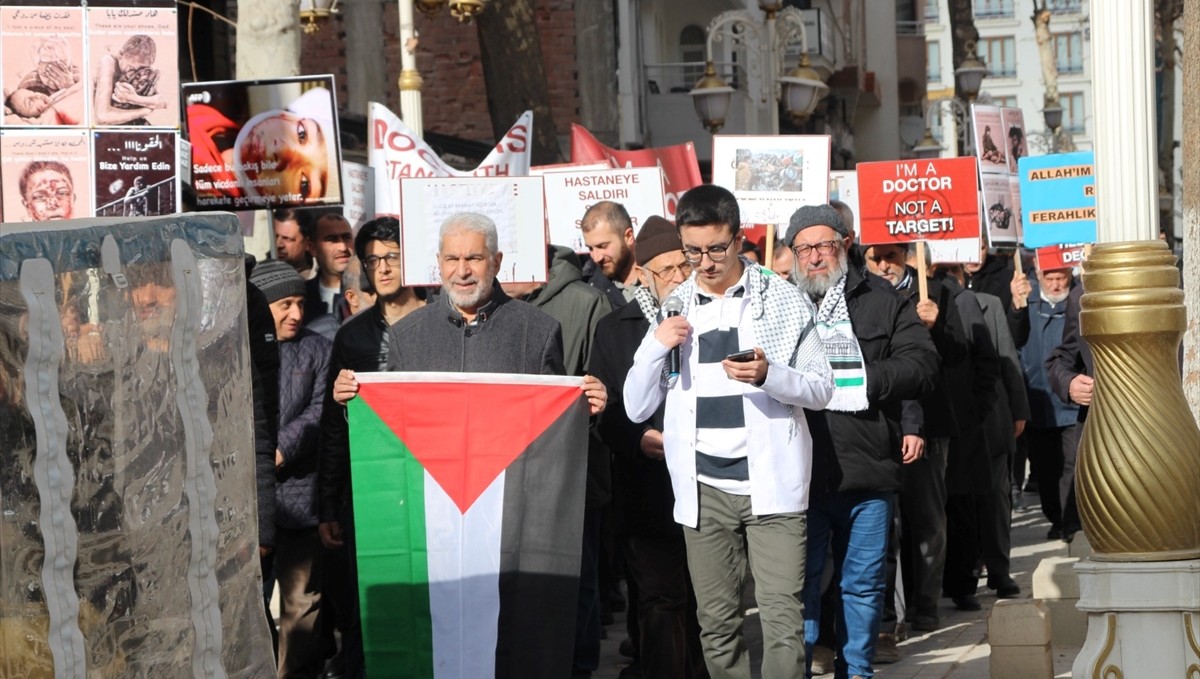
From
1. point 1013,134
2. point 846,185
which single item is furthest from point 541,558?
point 846,185

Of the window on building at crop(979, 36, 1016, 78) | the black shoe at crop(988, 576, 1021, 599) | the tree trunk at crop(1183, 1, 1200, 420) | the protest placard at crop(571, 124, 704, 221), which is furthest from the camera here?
the window on building at crop(979, 36, 1016, 78)

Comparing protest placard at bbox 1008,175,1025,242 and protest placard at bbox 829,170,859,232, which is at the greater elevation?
protest placard at bbox 829,170,859,232

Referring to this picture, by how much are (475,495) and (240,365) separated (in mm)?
2566

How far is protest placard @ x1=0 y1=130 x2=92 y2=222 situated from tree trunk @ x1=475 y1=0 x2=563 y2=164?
1178cm

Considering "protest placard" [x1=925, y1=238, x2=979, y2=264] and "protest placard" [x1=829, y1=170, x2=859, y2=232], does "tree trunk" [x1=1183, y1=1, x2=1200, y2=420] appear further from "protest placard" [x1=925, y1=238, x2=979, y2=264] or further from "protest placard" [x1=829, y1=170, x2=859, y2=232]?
"protest placard" [x1=829, y1=170, x2=859, y2=232]

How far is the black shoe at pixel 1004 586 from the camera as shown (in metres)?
12.1

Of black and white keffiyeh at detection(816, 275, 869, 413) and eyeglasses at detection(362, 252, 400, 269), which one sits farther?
eyeglasses at detection(362, 252, 400, 269)

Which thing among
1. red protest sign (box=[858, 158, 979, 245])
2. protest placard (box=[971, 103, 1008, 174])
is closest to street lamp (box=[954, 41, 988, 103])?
protest placard (box=[971, 103, 1008, 174])

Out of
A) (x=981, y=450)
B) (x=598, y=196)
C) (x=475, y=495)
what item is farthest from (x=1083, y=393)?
(x=475, y=495)

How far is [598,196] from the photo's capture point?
13367 mm

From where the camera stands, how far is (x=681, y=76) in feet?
119

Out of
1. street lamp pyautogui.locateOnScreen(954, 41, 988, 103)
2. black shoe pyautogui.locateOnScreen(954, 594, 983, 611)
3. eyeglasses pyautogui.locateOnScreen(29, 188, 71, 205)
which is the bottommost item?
black shoe pyautogui.locateOnScreen(954, 594, 983, 611)

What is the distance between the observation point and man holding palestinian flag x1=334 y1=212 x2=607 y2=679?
24.3ft

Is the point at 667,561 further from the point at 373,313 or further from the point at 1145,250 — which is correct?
the point at 1145,250
